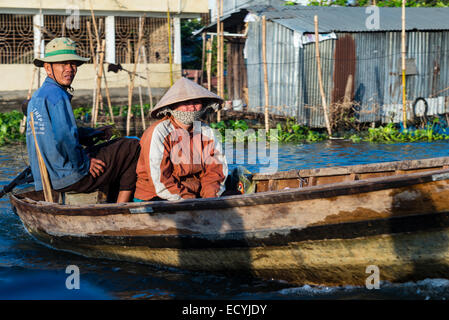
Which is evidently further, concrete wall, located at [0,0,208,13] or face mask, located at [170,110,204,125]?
concrete wall, located at [0,0,208,13]

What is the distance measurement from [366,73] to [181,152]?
9564mm

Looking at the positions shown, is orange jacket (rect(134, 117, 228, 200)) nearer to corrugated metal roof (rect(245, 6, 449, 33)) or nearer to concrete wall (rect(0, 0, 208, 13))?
corrugated metal roof (rect(245, 6, 449, 33))

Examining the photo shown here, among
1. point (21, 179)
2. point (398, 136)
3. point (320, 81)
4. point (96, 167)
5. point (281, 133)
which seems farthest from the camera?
point (281, 133)

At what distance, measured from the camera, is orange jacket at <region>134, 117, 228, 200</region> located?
184 inches

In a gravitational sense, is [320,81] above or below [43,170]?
above

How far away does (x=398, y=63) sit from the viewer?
44.9ft

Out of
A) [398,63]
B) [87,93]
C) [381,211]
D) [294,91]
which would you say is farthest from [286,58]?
[381,211]

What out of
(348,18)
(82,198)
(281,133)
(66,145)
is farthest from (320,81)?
(66,145)

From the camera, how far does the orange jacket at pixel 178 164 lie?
184 inches

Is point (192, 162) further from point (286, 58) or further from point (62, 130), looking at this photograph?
point (286, 58)

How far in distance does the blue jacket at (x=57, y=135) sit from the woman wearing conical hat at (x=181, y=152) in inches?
22.8

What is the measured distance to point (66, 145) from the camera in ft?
15.3

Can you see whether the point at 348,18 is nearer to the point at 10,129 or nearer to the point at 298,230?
the point at 10,129

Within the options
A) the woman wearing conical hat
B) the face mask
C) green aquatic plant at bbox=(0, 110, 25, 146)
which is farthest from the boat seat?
green aquatic plant at bbox=(0, 110, 25, 146)
